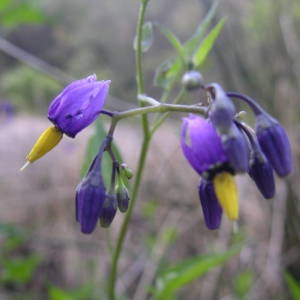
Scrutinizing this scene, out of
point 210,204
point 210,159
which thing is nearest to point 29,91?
point 210,204

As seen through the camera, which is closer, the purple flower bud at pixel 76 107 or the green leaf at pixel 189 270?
the purple flower bud at pixel 76 107

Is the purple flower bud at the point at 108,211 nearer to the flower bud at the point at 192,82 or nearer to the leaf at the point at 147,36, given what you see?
the flower bud at the point at 192,82

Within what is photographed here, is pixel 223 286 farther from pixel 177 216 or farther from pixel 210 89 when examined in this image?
pixel 210 89

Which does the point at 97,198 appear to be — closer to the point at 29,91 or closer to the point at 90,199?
the point at 90,199

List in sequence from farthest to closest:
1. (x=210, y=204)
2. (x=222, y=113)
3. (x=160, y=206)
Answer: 1. (x=160, y=206)
2. (x=210, y=204)
3. (x=222, y=113)

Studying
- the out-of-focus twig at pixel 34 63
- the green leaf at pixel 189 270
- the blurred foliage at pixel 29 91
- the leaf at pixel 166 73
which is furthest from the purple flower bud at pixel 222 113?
the blurred foliage at pixel 29 91

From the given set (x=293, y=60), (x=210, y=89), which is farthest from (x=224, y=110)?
(x=293, y=60)

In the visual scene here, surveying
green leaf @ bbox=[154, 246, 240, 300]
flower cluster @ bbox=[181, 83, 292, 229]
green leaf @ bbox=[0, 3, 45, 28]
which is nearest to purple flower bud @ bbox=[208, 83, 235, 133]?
flower cluster @ bbox=[181, 83, 292, 229]
